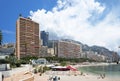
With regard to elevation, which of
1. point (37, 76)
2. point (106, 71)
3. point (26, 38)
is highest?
point (26, 38)

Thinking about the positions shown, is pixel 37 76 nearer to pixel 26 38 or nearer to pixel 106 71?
pixel 106 71

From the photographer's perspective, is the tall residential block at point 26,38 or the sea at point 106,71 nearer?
the sea at point 106,71

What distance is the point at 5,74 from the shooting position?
31.2m

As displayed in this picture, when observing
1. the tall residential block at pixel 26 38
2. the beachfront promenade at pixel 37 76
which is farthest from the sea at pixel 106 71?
the tall residential block at pixel 26 38

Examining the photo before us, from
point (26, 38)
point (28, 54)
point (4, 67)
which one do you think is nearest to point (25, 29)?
point (26, 38)

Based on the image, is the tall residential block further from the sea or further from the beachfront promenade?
the beachfront promenade

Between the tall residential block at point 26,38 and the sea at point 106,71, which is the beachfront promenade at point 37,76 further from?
the tall residential block at point 26,38

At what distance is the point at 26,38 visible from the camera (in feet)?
584

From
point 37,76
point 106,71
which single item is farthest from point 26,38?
point 37,76

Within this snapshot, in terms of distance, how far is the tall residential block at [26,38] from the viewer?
558 ft

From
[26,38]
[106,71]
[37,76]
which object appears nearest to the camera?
[37,76]

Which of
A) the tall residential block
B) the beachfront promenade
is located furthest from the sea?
the tall residential block

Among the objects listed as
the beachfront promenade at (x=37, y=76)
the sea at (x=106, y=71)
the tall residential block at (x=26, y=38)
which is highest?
the tall residential block at (x=26, y=38)

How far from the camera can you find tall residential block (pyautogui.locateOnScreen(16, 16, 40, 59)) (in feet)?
558
